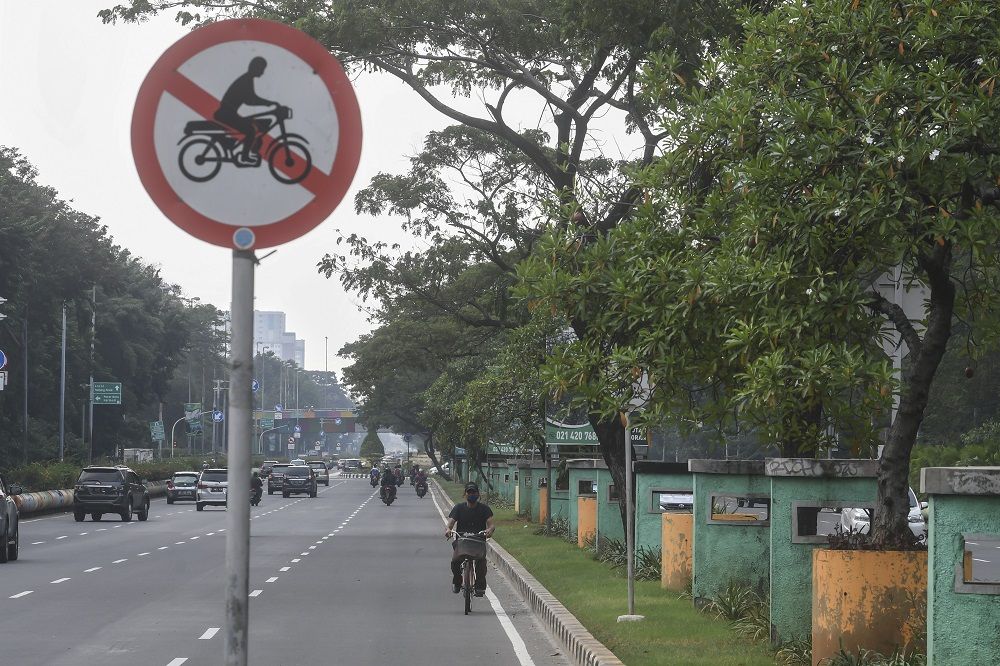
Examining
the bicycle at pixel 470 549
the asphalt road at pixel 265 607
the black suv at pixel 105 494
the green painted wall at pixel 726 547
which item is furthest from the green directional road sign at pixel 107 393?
the green painted wall at pixel 726 547

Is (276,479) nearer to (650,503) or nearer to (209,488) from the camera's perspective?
(209,488)

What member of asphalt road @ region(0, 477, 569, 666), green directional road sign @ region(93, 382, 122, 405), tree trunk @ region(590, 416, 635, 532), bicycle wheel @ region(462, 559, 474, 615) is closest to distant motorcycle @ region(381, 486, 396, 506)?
green directional road sign @ region(93, 382, 122, 405)

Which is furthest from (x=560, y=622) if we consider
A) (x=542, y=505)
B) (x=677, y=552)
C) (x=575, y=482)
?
(x=542, y=505)

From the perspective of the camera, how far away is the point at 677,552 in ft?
62.6

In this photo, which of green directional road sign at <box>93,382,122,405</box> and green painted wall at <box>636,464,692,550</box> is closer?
green painted wall at <box>636,464,692,550</box>

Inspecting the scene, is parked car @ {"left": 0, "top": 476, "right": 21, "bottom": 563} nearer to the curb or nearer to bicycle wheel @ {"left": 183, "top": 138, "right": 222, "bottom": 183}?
the curb

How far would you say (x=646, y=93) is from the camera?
14.7m

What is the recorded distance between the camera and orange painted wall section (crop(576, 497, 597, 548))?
29.2 m

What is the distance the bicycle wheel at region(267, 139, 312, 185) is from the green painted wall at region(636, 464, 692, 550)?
18.7m

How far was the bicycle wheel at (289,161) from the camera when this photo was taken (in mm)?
4062

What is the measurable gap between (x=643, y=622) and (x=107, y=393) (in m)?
67.8

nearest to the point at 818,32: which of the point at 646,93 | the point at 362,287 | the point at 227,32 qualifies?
the point at 646,93

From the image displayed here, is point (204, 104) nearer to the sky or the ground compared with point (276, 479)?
nearer to the sky

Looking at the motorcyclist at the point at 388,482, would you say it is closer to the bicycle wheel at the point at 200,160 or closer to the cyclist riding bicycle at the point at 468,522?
the cyclist riding bicycle at the point at 468,522
